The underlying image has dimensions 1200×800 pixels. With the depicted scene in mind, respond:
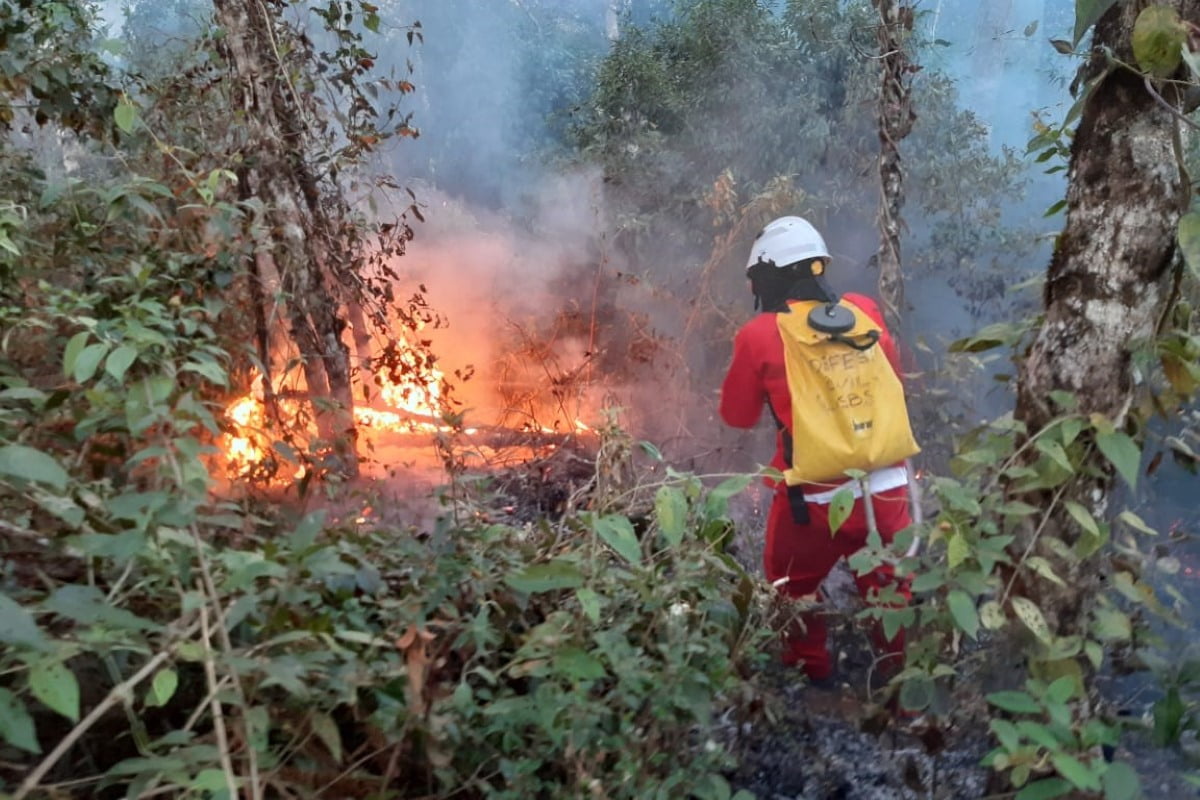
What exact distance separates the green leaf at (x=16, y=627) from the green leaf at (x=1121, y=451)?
1.62 metres

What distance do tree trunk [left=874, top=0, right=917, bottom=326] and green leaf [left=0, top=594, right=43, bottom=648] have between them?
3.83 m

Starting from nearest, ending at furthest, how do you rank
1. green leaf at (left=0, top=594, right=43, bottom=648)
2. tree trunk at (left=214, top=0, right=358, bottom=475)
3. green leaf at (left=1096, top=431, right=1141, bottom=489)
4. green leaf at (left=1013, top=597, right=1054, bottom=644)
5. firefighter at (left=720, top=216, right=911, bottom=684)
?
green leaf at (left=0, top=594, right=43, bottom=648) < green leaf at (left=1096, top=431, right=1141, bottom=489) < green leaf at (left=1013, top=597, right=1054, bottom=644) < firefighter at (left=720, top=216, right=911, bottom=684) < tree trunk at (left=214, top=0, right=358, bottom=475)

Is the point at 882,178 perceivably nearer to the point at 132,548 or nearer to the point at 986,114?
the point at 986,114

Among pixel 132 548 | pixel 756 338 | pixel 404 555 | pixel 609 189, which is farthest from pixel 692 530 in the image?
pixel 609 189

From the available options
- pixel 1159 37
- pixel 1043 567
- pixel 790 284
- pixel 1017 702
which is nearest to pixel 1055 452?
pixel 1043 567

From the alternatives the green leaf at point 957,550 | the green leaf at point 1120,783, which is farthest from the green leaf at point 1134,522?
the green leaf at point 1120,783

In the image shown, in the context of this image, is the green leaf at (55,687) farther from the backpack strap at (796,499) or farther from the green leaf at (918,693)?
the backpack strap at (796,499)

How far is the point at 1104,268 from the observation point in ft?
5.19

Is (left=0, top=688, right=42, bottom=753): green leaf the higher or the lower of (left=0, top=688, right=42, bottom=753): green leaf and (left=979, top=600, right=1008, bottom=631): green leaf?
the higher

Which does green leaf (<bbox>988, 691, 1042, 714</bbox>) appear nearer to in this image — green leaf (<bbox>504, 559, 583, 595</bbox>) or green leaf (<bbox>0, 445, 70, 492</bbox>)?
green leaf (<bbox>504, 559, 583, 595</bbox>)

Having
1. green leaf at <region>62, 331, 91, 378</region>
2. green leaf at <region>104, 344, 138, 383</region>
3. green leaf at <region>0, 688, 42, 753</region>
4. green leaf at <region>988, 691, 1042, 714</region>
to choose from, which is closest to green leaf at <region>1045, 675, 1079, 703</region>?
green leaf at <region>988, 691, 1042, 714</region>

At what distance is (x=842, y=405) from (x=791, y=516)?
1.57ft

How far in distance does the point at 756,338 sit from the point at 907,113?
5.14ft

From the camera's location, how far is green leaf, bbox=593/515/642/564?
1347 mm
